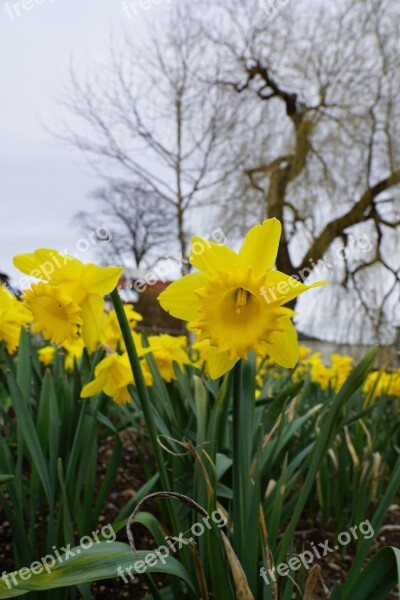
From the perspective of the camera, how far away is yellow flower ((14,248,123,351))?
26.5 inches

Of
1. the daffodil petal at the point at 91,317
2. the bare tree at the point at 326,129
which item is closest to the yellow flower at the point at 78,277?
the daffodil petal at the point at 91,317

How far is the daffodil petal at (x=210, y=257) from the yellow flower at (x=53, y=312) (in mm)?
181

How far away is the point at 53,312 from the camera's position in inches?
28.8

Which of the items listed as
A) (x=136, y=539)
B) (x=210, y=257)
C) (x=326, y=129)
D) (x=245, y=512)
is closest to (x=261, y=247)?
(x=210, y=257)

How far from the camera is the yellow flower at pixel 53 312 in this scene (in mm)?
676

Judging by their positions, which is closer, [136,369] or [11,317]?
[136,369]

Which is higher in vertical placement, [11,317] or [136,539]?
[11,317]

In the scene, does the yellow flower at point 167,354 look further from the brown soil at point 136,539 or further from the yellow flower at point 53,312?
the yellow flower at point 53,312

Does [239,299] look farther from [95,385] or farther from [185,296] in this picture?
[95,385]

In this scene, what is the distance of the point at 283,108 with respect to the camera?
7.18 m

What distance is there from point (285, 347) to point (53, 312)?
32 cm

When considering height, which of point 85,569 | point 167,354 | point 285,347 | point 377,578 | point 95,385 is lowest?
point 377,578

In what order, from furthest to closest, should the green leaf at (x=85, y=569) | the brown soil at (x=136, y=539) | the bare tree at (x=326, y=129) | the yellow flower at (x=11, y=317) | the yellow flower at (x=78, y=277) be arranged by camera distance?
the bare tree at (x=326, y=129)
the brown soil at (x=136, y=539)
the yellow flower at (x=11, y=317)
the yellow flower at (x=78, y=277)
the green leaf at (x=85, y=569)

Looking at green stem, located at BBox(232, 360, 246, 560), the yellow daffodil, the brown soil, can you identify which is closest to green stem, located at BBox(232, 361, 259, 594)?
green stem, located at BBox(232, 360, 246, 560)
